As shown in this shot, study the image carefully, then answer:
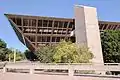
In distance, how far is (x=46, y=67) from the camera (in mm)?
15578

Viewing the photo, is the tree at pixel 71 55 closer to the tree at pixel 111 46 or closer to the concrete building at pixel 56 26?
the tree at pixel 111 46

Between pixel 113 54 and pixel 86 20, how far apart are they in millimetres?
9183

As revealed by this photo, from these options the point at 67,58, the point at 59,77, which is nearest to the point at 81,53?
the point at 67,58

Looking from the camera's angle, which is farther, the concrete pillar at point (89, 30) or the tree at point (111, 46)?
the concrete pillar at point (89, 30)

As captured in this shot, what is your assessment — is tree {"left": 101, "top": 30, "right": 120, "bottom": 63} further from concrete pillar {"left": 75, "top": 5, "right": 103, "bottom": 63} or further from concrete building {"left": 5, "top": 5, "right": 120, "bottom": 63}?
concrete building {"left": 5, "top": 5, "right": 120, "bottom": 63}

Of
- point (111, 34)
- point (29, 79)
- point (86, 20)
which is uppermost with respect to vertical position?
point (86, 20)

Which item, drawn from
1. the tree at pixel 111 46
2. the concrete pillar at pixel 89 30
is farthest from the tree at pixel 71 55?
the concrete pillar at pixel 89 30

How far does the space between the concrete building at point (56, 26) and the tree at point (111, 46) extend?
2101 millimetres

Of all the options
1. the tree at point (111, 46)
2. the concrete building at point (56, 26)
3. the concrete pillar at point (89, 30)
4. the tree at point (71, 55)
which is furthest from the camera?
the concrete building at point (56, 26)

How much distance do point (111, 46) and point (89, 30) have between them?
5929 mm

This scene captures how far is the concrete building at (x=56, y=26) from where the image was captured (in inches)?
1789

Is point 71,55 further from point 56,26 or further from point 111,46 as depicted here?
point 56,26

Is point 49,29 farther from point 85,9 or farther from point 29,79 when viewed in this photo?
point 29,79

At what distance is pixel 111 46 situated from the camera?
41.0 metres
